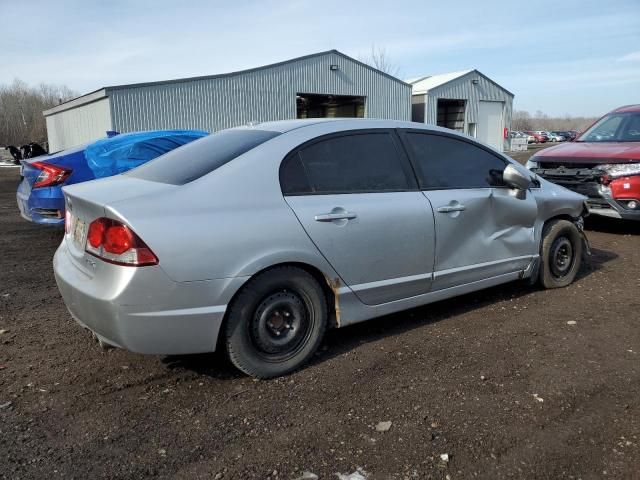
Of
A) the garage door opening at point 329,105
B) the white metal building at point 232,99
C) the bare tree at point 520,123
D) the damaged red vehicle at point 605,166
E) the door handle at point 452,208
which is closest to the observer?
the door handle at point 452,208

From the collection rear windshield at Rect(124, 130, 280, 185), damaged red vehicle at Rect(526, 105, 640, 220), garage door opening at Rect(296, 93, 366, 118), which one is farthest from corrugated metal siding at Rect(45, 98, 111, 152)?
rear windshield at Rect(124, 130, 280, 185)

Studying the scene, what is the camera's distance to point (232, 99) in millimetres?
21625

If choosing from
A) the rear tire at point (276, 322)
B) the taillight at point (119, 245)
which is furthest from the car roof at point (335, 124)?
the taillight at point (119, 245)

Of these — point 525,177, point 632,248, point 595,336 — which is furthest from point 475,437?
point 632,248

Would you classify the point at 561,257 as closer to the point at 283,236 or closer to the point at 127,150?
the point at 283,236

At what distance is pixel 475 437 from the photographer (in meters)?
2.65

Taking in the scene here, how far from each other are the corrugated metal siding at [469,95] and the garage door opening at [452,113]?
0.54 meters

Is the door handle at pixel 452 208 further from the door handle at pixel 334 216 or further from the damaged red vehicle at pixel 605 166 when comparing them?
the damaged red vehicle at pixel 605 166

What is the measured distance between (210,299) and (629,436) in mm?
2307

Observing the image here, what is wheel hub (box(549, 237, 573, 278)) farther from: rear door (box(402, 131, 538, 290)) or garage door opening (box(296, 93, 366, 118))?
garage door opening (box(296, 93, 366, 118))

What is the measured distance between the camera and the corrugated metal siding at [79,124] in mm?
19359

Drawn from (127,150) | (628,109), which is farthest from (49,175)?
(628,109)

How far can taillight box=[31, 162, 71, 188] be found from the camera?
246 inches

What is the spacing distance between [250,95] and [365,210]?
65.3ft
